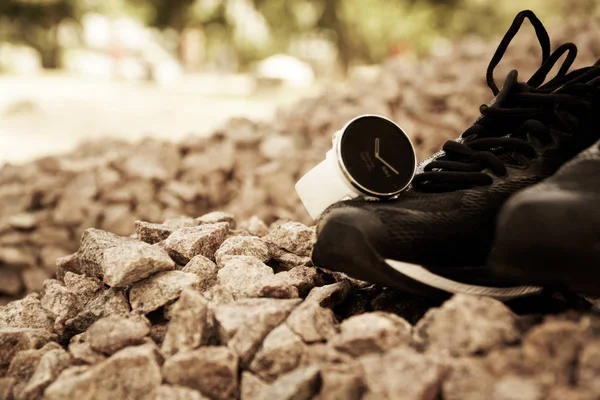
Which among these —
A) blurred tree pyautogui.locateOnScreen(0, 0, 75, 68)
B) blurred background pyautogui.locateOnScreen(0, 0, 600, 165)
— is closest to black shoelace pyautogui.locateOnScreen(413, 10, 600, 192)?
blurred background pyautogui.locateOnScreen(0, 0, 600, 165)

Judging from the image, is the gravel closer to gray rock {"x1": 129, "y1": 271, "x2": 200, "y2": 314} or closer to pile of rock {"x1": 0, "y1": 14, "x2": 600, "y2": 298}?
gray rock {"x1": 129, "y1": 271, "x2": 200, "y2": 314}

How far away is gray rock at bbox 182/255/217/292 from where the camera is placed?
116 cm

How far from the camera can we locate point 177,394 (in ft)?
2.76

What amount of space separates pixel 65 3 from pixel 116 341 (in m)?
14.7

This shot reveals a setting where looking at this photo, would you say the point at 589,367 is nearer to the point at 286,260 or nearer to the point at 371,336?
the point at 371,336

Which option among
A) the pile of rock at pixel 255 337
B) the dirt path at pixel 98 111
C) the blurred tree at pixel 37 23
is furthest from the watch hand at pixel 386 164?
the blurred tree at pixel 37 23

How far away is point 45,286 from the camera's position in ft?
4.13

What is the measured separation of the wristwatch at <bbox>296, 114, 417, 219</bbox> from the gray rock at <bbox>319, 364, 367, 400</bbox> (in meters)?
0.35

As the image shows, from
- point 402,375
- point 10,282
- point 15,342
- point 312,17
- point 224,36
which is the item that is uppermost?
point 312,17

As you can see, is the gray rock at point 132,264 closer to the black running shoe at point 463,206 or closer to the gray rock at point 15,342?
the gray rock at point 15,342

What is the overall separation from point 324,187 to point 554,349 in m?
0.50

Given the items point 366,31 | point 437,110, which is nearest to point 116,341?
point 437,110

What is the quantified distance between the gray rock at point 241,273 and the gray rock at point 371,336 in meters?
0.27

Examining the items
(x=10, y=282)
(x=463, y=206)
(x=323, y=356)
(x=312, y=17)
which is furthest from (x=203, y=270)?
(x=312, y=17)
